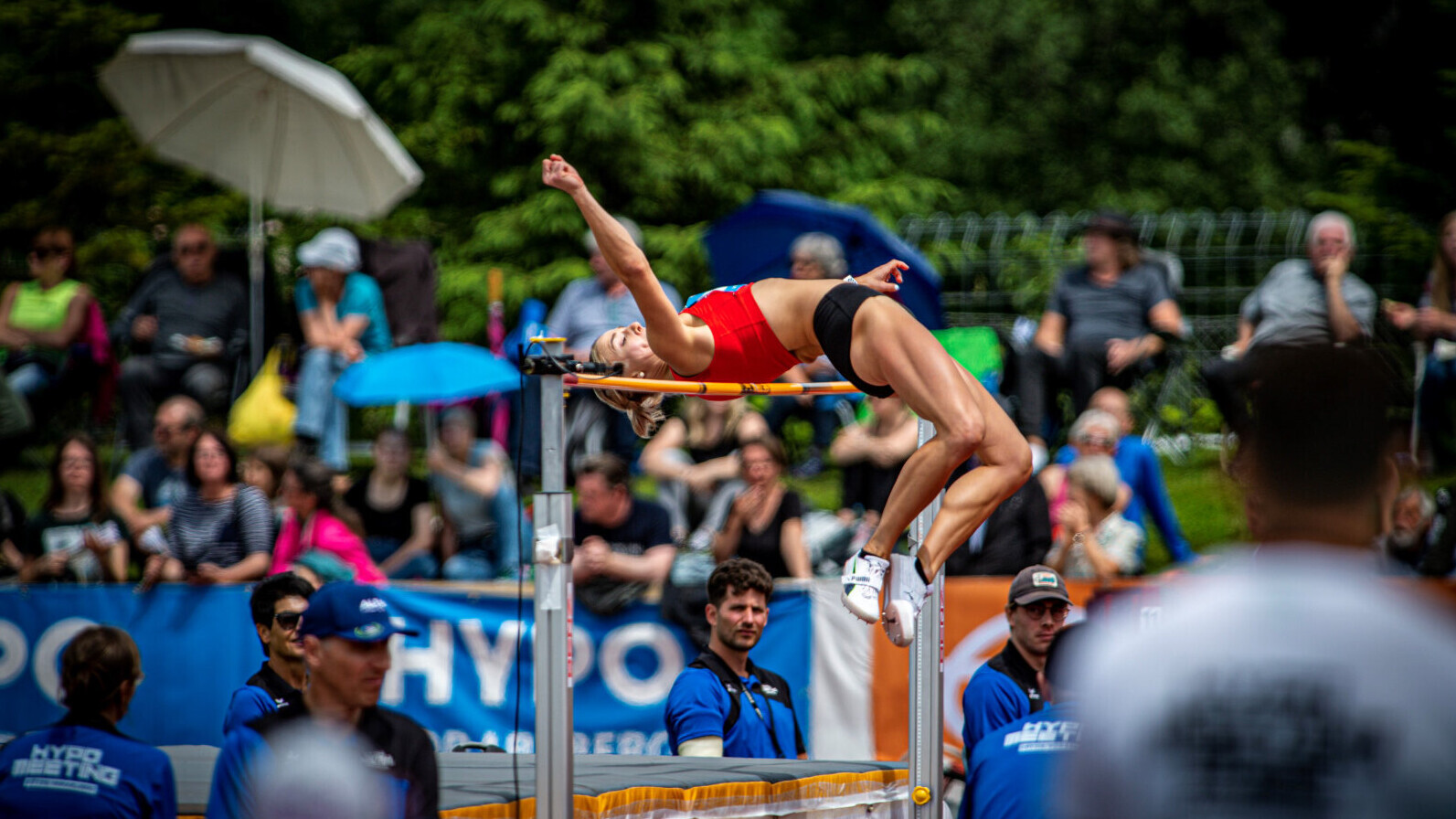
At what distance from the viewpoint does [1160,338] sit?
8.90 meters

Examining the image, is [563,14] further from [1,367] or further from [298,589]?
[298,589]

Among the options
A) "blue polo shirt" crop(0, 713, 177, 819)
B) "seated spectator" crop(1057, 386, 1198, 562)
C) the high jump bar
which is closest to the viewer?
"blue polo shirt" crop(0, 713, 177, 819)

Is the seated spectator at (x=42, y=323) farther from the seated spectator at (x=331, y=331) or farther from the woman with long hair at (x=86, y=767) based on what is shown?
the woman with long hair at (x=86, y=767)

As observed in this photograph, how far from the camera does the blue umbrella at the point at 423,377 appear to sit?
909 centimetres

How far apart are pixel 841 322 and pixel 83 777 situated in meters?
2.59

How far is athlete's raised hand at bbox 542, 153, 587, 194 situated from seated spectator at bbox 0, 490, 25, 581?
5.78m

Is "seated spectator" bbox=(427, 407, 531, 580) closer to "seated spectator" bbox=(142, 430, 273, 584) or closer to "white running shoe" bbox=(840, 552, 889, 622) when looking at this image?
"seated spectator" bbox=(142, 430, 273, 584)

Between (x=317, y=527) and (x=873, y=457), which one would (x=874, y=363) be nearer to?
(x=873, y=457)

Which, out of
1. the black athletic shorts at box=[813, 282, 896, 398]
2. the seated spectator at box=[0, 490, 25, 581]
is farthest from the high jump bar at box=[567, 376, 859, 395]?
the seated spectator at box=[0, 490, 25, 581]

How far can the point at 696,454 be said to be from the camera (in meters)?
9.24

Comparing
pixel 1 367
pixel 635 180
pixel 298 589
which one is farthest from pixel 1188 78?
pixel 298 589

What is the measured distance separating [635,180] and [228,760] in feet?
41.4

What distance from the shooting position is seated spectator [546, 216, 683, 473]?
916cm

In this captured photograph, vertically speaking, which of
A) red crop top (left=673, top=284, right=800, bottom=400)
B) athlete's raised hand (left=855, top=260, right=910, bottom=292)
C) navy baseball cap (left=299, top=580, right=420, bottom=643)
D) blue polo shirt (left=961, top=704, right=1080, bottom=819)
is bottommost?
blue polo shirt (left=961, top=704, right=1080, bottom=819)
